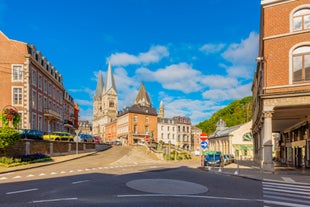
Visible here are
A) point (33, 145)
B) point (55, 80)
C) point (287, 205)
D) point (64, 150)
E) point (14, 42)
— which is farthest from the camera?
point (55, 80)

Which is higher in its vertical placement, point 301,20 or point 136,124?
point 301,20

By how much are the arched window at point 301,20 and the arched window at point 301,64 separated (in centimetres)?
154

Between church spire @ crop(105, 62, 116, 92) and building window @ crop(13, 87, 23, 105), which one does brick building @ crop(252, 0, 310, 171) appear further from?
church spire @ crop(105, 62, 116, 92)

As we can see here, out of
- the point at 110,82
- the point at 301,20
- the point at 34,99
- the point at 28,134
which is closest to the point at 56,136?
the point at 34,99

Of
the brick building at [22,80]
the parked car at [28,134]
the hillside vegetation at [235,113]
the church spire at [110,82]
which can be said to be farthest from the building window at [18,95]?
the church spire at [110,82]

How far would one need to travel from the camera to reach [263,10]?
22359 millimetres

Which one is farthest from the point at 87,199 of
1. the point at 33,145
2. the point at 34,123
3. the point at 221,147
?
the point at 221,147

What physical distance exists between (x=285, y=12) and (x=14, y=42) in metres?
35.6

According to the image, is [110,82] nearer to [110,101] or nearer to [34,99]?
[110,101]

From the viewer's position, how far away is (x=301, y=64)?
2044 cm

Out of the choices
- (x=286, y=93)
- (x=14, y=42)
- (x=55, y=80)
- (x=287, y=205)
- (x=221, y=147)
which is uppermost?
(x=14, y=42)

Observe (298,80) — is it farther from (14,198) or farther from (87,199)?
(14,198)

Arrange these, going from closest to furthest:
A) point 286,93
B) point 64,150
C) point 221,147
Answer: point 286,93, point 64,150, point 221,147

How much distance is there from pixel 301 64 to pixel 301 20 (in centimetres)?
334
